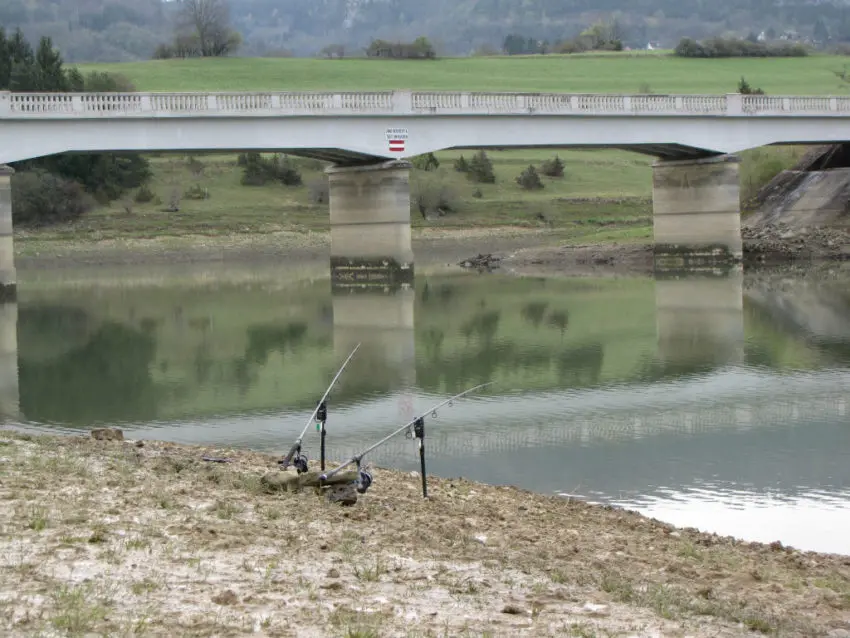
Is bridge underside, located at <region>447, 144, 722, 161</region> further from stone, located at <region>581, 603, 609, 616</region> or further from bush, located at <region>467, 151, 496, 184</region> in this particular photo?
stone, located at <region>581, 603, 609, 616</region>

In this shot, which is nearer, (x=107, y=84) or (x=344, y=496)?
(x=344, y=496)

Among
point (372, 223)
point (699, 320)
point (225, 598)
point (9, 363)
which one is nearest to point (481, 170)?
point (372, 223)

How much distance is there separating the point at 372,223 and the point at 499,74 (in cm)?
7239

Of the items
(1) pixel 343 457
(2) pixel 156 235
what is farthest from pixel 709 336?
(2) pixel 156 235

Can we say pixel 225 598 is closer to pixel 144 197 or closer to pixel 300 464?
pixel 300 464

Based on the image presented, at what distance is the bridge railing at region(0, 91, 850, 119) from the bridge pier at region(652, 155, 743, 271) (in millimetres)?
2572

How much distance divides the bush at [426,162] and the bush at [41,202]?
20395mm

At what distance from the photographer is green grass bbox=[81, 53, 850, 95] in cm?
10569

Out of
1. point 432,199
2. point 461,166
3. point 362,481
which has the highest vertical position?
point 461,166

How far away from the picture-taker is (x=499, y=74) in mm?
118438

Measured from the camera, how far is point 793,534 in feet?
40.7

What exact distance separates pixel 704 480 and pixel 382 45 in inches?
4851

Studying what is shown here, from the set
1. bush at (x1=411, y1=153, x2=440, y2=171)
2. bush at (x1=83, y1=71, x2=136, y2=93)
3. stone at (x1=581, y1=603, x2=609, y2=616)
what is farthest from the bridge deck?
bush at (x1=83, y1=71, x2=136, y2=93)

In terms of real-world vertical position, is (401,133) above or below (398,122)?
below
